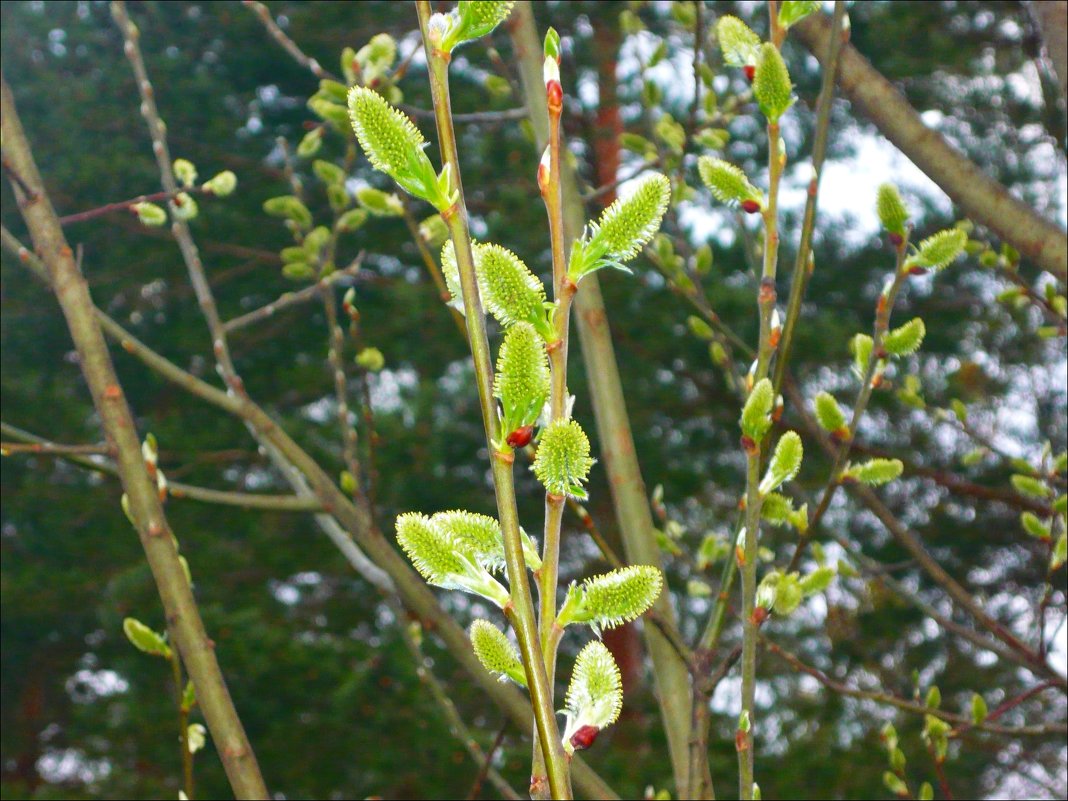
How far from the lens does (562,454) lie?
1.66ft

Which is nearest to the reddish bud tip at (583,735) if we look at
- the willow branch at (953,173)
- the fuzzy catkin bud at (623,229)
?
the fuzzy catkin bud at (623,229)

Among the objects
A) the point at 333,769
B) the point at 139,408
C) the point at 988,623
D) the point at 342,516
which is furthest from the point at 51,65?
the point at 988,623

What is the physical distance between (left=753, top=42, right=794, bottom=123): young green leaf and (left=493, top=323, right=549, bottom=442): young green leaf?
545mm

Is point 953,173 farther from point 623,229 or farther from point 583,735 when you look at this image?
point 583,735

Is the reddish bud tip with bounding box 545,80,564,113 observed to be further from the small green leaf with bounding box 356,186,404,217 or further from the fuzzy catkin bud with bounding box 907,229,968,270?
the small green leaf with bounding box 356,186,404,217

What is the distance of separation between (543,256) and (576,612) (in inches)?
189

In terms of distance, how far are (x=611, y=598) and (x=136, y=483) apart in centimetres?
98

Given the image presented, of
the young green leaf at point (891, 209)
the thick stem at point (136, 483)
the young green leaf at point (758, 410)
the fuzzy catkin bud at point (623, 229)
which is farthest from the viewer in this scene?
the thick stem at point (136, 483)

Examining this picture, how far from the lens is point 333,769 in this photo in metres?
4.22

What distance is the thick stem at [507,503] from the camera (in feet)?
1.54

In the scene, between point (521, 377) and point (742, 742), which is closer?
point (521, 377)

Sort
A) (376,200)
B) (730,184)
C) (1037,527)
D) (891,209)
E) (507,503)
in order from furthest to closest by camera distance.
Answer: (1037,527)
(376,200)
(891,209)
(730,184)
(507,503)

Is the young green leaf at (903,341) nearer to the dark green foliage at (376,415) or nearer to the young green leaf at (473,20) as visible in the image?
the young green leaf at (473,20)

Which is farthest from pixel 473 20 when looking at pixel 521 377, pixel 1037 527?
pixel 1037 527
